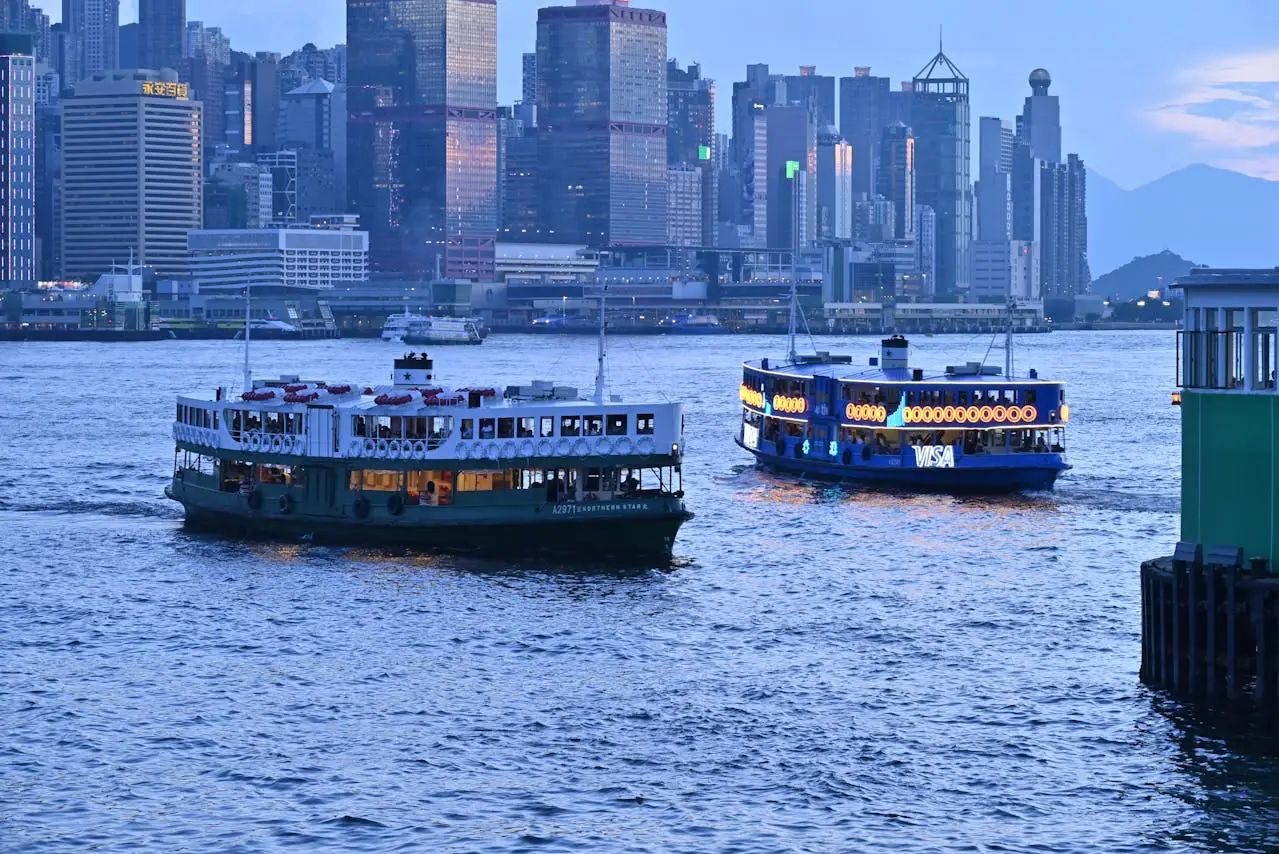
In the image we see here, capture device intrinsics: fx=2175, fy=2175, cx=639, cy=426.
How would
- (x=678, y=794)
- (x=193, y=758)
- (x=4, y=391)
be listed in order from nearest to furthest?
(x=678, y=794) → (x=193, y=758) → (x=4, y=391)

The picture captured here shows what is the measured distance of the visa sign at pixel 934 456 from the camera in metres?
94.0

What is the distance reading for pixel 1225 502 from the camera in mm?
46562

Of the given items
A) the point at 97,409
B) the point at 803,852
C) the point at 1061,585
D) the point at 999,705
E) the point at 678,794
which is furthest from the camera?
the point at 97,409

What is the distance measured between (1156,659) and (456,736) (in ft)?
52.0

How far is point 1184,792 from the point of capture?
43.4m

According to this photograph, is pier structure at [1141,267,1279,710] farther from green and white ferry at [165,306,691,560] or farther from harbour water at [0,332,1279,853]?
green and white ferry at [165,306,691,560]

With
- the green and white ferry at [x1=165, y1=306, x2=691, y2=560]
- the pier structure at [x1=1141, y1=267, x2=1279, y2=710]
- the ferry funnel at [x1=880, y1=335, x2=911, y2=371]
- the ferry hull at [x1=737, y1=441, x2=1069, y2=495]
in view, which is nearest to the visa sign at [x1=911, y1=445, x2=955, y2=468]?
the ferry hull at [x1=737, y1=441, x2=1069, y2=495]

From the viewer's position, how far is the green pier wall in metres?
45.8

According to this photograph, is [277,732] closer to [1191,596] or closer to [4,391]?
[1191,596]

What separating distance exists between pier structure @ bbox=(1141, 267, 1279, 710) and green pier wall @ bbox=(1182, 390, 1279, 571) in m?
0.02

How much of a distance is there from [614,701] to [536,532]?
19289 mm

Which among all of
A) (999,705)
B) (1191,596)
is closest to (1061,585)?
(999,705)

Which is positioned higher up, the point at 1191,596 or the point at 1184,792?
the point at 1191,596

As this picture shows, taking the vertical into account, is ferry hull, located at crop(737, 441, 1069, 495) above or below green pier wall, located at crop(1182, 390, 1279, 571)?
below
